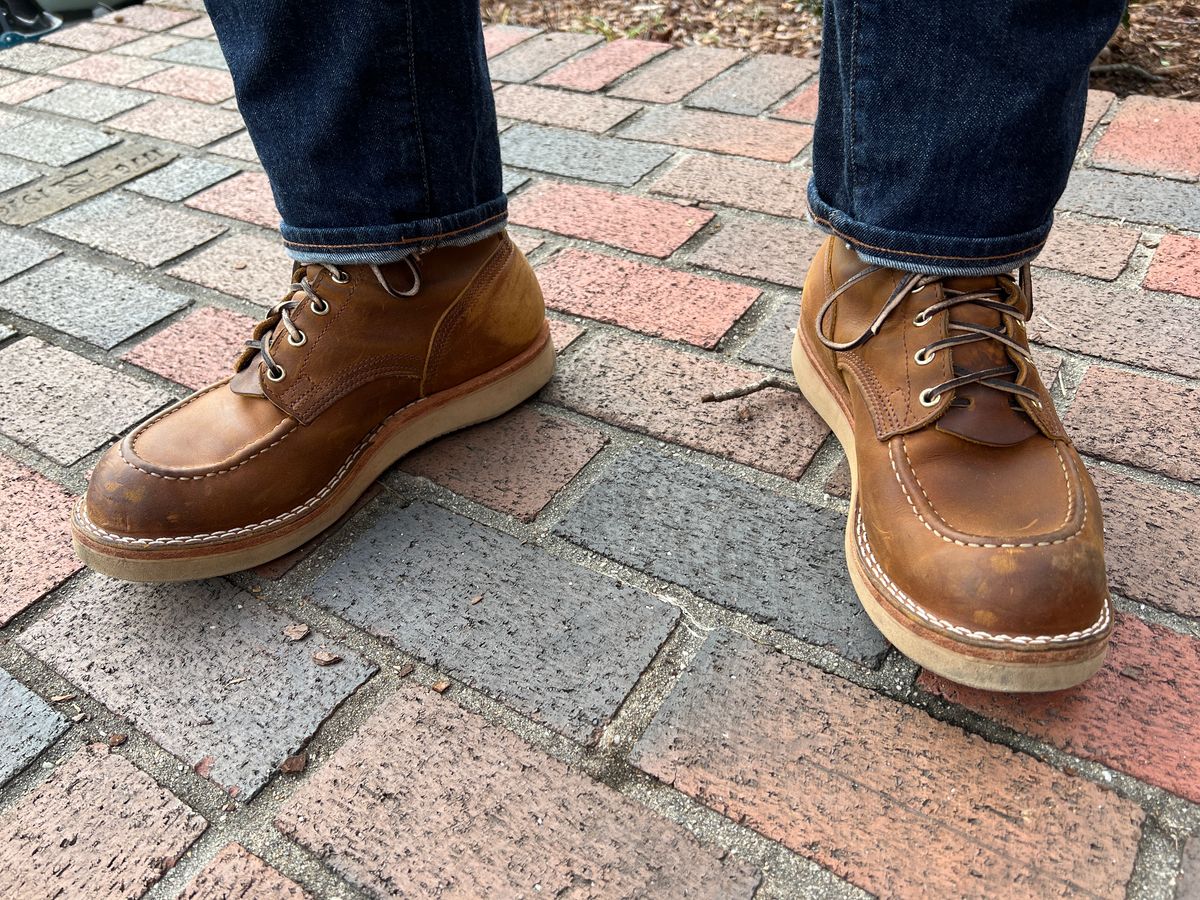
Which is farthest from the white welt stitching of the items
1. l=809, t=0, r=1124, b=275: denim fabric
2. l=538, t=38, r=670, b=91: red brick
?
l=538, t=38, r=670, b=91: red brick

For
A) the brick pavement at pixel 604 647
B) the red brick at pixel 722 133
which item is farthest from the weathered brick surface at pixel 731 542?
the red brick at pixel 722 133

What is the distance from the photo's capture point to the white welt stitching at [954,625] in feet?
3.17

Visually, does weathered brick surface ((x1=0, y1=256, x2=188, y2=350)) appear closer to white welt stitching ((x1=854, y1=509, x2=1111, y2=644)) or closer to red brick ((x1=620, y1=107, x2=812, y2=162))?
red brick ((x1=620, y1=107, x2=812, y2=162))

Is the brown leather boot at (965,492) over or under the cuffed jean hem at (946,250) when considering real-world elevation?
under

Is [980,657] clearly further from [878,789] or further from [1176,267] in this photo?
[1176,267]

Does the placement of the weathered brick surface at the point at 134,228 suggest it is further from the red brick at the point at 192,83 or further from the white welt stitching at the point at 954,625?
the white welt stitching at the point at 954,625

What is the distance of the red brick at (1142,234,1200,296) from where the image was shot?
165cm

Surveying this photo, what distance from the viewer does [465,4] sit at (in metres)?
1.18

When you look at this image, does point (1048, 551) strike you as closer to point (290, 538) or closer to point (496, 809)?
point (496, 809)

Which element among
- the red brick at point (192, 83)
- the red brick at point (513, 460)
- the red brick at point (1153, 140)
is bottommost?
the red brick at point (513, 460)

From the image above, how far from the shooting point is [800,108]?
94.0 inches

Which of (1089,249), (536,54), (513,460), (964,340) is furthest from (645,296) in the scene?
(536,54)

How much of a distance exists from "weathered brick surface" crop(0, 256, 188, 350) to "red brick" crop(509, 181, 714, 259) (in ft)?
2.49

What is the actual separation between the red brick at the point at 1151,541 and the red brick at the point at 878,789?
31cm
